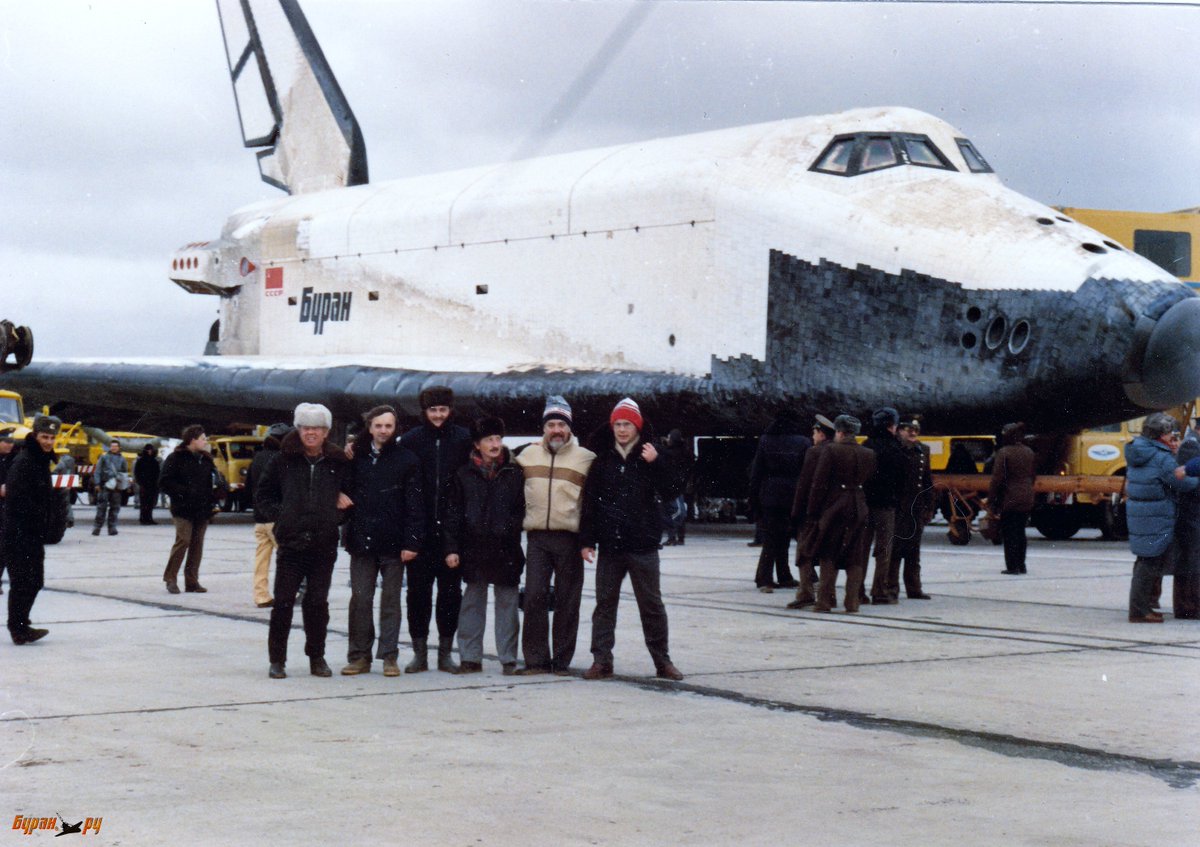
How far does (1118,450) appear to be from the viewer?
1677 centimetres

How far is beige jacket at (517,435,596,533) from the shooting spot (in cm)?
710

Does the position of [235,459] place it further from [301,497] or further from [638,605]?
[638,605]

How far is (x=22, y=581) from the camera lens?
7910 mm

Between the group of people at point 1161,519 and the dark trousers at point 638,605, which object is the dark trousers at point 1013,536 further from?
the dark trousers at point 638,605

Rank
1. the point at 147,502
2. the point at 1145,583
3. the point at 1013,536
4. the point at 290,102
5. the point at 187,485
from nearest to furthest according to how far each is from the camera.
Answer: the point at 1145,583
the point at 187,485
the point at 1013,536
the point at 147,502
the point at 290,102

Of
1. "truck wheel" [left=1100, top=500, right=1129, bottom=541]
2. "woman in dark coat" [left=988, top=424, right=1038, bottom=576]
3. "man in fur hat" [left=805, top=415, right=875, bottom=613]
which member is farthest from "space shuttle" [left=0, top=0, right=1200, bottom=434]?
"man in fur hat" [left=805, top=415, right=875, bottom=613]

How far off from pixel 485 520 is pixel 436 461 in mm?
453

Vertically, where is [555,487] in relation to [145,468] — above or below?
above

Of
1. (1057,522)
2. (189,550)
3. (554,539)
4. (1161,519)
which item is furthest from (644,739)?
(1057,522)

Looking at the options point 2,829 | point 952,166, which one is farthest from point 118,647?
point 952,166

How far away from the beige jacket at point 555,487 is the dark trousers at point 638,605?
0.85ft

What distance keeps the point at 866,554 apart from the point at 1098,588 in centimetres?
238

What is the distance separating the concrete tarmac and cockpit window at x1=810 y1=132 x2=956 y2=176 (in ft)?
23.5

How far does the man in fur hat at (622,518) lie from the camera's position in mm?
6988
